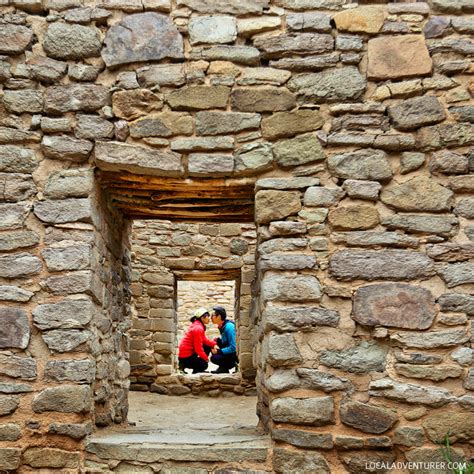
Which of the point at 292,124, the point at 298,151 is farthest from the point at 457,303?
the point at 292,124

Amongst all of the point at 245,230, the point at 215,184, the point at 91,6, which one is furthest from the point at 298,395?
the point at 245,230

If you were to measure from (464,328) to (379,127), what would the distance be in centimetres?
110

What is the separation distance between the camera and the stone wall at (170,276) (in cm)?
727

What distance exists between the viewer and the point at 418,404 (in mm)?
2955

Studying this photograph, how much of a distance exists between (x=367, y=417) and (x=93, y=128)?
2.00 metres

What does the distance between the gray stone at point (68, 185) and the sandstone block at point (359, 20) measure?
157 cm

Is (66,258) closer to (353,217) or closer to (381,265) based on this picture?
(353,217)

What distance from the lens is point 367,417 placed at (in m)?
2.95

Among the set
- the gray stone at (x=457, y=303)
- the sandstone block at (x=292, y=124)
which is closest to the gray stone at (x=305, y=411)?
the gray stone at (x=457, y=303)

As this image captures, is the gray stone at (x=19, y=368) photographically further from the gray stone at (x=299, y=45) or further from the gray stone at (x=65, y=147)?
the gray stone at (x=299, y=45)

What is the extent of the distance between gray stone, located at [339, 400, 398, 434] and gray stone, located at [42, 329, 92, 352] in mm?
1321

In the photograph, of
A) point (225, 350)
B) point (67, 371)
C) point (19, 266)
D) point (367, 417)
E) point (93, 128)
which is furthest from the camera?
point (225, 350)

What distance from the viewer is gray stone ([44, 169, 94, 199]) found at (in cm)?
322

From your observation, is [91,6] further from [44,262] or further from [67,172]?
[44,262]
